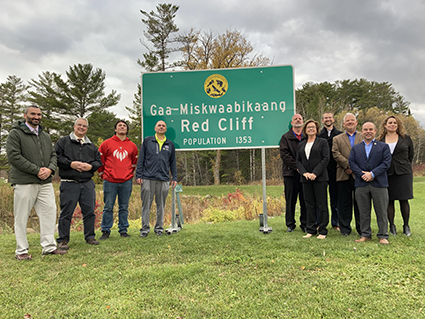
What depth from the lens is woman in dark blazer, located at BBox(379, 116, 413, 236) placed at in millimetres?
4582

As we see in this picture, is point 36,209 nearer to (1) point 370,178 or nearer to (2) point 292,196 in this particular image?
(2) point 292,196

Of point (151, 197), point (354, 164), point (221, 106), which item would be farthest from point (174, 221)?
point (354, 164)

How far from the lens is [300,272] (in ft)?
10.0

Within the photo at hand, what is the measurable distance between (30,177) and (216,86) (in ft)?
11.9

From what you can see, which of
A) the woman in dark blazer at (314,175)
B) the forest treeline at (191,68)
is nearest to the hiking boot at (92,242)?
the woman in dark blazer at (314,175)

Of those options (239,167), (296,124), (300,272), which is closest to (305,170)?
(296,124)

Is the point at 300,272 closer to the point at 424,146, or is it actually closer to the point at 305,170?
the point at 305,170

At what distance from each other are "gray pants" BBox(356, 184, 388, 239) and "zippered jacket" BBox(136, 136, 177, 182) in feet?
10.9

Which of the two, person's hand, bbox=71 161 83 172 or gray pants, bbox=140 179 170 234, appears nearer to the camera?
person's hand, bbox=71 161 83 172

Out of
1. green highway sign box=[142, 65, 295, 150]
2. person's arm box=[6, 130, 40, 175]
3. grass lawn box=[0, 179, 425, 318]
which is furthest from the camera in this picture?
green highway sign box=[142, 65, 295, 150]

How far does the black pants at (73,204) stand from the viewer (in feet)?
14.2

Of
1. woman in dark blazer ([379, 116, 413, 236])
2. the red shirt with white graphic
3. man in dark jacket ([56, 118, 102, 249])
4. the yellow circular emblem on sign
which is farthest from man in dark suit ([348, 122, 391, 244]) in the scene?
man in dark jacket ([56, 118, 102, 249])

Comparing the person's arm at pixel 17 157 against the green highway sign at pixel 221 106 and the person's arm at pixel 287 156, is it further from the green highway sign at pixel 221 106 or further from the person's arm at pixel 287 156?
the person's arm at pixel 287 156

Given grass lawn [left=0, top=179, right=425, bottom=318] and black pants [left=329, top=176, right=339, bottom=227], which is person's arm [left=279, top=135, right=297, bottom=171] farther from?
grass lawn [left=0, top=179, right=425, bottom=318]
